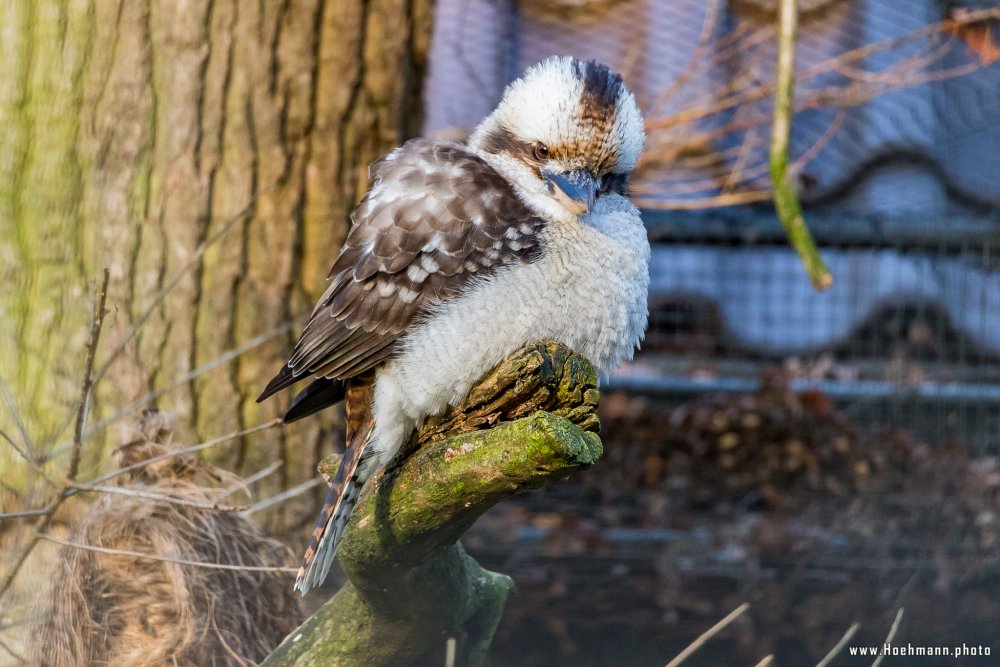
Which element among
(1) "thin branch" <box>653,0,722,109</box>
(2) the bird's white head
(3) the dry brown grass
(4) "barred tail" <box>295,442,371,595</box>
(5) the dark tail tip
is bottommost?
(3) the dry brown grass

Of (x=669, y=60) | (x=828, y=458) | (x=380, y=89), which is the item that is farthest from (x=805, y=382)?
(x=380, y=89)

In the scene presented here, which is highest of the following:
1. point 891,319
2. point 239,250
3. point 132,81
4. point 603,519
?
point 132,81

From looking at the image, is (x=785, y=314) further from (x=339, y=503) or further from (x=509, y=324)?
(x=339, y=503)

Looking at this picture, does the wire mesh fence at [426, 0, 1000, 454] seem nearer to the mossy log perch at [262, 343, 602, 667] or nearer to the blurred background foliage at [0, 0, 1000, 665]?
the blurred background foliage at [0, 0, 1000, 665]

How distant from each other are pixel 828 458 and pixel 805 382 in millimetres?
521

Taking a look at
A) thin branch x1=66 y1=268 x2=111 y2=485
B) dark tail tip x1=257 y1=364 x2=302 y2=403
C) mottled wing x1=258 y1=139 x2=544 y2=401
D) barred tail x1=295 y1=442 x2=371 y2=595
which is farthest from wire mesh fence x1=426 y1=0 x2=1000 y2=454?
thin branch x1=66 y1=268 x2=111 y2=485

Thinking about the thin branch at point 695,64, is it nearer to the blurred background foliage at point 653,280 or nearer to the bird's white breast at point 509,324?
the blurred background foliage at point 653,280

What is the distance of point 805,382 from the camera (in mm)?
6531

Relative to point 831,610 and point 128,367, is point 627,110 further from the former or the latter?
point 831,610

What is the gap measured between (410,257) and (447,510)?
62 centimetres

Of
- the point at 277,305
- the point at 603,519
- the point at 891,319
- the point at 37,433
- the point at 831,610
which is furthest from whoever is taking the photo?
the point at 891,319

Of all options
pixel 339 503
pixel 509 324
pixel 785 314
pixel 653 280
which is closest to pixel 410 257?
pixel 509 324

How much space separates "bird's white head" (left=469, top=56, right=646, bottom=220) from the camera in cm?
239

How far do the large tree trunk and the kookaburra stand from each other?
129 centimetres
